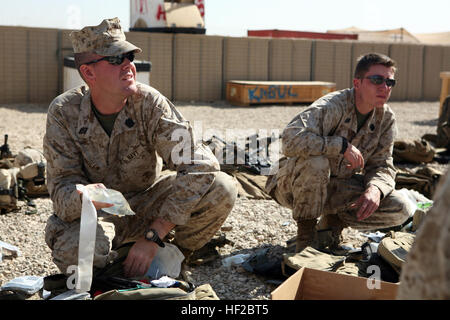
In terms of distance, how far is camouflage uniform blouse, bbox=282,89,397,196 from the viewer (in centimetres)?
343

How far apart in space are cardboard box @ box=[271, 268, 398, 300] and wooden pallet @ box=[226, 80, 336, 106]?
11560 mm

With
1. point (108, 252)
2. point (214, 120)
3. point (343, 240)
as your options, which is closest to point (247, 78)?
point (214, 120)

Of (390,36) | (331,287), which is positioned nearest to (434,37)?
(390,36)

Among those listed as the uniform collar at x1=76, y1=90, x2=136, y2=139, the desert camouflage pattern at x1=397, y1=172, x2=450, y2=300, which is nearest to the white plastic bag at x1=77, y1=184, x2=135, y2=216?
the uniform collar at x1=76, y1=90, x2=136, y2=139

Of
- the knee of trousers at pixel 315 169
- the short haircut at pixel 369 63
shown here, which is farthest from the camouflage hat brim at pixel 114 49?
the short haircut at pixel 369 63

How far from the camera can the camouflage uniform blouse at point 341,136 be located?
343 centimetres

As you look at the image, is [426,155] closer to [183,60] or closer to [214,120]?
[214,120]

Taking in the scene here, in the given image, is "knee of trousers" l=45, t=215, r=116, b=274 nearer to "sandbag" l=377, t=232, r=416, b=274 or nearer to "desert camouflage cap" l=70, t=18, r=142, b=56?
"desert camouflage cap" l=70, t=18, r=142, b=56

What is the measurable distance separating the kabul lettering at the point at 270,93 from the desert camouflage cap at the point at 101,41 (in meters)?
10.9

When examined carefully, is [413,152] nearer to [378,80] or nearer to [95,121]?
[378,80]

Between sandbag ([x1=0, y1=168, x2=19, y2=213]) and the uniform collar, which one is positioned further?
sandbag ([x1=0, y1=168, x2=19, y2=213])

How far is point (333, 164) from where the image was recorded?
3707 mm
